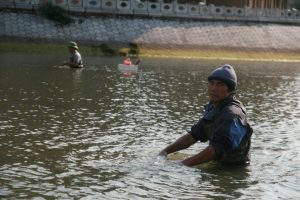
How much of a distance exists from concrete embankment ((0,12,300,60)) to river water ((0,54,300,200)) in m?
34.1

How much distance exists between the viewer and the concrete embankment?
62.5 metres

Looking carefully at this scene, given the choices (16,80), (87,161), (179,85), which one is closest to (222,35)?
(179,85)

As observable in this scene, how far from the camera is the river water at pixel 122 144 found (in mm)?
10633

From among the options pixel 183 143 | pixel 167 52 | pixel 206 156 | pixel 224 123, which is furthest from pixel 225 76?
pixel 167 52

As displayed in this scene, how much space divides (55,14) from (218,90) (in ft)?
182

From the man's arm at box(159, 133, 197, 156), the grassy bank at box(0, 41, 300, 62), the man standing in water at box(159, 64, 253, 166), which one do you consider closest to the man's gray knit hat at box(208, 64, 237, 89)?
the man standing in water at box(159, 64, 253, 166)

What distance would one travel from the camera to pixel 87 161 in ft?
41.2

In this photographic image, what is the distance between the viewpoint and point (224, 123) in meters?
11.1

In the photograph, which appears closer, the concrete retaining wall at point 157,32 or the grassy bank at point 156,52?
the grassy bank at point 156,52

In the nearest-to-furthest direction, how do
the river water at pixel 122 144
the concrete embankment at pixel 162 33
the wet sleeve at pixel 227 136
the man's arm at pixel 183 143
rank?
the river water at pixel 122 144 < the wet sleeve at pixel 227 136 < the man's arm at pixel 183 143 < the concrete embankment at pixel 162 33

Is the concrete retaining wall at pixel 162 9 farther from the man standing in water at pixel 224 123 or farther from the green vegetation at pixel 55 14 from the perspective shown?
the man standing in water at pixel 224 123

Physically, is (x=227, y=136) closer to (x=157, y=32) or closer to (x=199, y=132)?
(x=199, y=132)

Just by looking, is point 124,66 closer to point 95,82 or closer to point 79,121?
point 95,82

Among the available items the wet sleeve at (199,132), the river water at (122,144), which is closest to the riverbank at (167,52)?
the river water at (122,144)
